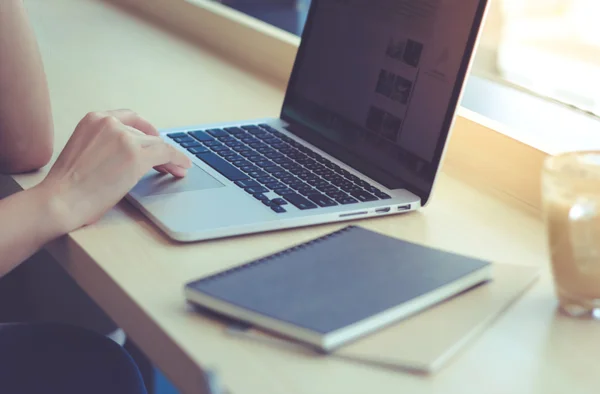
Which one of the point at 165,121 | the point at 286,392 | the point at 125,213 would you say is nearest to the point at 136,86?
the point at 165,121

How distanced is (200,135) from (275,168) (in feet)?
0.50

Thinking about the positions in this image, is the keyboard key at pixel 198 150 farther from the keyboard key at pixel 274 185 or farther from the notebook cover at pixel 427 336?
the notebook cover at pixel 427 336

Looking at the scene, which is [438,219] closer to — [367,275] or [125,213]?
[367,275]

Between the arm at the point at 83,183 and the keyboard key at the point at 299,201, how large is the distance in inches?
4.9

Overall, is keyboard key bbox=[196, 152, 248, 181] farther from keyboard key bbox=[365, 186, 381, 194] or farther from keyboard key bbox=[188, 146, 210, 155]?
keyboard key bbox=[365, 186, 381, 194]

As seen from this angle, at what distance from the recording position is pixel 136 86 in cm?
126

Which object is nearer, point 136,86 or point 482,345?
point 482,345

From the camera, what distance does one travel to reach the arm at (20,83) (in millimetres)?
943

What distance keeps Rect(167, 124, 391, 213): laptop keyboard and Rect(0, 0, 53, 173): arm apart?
0.16 m

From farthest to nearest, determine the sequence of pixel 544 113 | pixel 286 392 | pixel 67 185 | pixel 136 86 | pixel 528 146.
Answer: pixel 136 86, pixel 544 113, pixel 528 146, pixel 67 185, pixel 286 392

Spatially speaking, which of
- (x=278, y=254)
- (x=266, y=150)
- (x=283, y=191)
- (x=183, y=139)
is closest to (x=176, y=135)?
(x=183, y=139)

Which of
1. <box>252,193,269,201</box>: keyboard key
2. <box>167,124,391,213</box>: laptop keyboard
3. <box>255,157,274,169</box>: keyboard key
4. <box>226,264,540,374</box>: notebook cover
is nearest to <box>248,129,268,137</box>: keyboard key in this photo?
<box>167,124,391,213</box>: laptop keyboard

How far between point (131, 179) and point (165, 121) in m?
0.33

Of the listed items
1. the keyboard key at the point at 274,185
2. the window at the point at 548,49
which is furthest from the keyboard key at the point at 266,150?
the window at the point at 548,49
